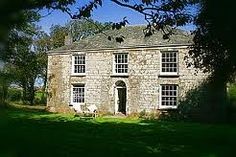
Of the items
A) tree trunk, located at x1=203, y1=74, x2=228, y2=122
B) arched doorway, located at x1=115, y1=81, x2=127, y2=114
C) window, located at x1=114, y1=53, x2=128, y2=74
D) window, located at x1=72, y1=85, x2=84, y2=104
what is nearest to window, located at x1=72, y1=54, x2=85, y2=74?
window, located at x1=72, y1=85, x2=84, y2=104

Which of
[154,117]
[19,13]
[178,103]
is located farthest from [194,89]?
[19,13]

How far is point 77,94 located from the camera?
4019cm

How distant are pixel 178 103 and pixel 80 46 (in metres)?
12.0

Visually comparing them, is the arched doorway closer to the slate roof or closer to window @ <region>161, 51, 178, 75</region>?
the slate roof

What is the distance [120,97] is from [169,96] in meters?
4.96

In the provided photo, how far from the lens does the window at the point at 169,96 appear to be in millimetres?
35406

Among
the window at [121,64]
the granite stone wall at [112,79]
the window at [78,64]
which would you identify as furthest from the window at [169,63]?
the window at [78,64]

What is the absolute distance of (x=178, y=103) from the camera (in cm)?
3478

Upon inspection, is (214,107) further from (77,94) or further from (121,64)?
(77,94)

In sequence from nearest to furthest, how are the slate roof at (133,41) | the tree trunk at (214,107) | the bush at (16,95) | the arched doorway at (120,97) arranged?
the tree trunk at (214,107) < the slate roof at (133,41) < the arched doorway at (120,97) < the bush at (16,95)

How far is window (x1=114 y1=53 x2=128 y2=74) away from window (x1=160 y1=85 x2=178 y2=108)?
402 centimetres

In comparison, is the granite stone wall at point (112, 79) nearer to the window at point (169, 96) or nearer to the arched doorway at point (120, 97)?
the arched doorway at point (120, 97)

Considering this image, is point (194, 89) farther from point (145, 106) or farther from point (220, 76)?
point (220, 76)

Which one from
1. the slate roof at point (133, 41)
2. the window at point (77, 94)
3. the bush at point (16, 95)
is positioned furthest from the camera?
the bush at point (16, 95)
